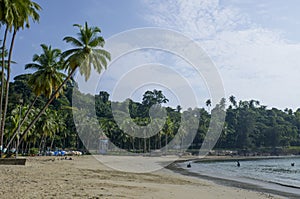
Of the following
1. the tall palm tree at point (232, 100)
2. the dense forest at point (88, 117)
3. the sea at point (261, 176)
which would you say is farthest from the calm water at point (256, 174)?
the tall palm tree at point (232, 100)

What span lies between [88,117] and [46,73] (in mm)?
47795

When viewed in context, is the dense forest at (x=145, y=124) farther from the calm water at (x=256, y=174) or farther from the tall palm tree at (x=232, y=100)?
the calm water at (x=256, y=174)

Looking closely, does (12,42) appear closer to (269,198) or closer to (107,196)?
(107,196)

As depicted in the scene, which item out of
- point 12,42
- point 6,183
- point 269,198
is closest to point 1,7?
point 12,42

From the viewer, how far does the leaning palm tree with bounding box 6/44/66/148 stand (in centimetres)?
2525

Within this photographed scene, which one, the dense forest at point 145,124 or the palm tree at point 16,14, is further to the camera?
the dense forest at point 145,124

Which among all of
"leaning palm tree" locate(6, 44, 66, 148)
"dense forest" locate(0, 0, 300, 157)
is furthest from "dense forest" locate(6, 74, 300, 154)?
"leaning palm tree" locate(6, 44, 66, 148)

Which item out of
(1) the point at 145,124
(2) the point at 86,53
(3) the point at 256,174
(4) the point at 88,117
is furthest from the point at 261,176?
(4) the point at 88,117

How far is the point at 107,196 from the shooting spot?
9.91 meters

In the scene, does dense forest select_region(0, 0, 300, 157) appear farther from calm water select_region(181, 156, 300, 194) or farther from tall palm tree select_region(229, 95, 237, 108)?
calm water select_region(181, 156, 300, 194)

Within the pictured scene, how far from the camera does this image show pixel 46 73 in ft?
84.0

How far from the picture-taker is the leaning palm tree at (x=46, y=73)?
2525 centimetres

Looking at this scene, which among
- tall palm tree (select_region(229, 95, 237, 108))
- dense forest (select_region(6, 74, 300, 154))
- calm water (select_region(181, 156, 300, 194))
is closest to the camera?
calm water (select_region(181, 156, 300, 194))

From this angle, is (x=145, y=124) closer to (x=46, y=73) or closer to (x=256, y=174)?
(x=256, y=174)
